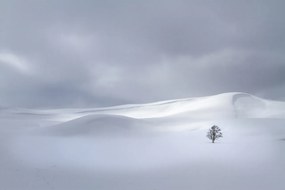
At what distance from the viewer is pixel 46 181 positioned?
56.6 feet

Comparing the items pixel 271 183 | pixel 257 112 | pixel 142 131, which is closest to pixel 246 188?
pixel 271 183

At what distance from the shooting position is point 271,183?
57.6 ft

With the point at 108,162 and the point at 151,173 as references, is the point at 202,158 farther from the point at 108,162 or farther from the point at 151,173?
the point at 108,162

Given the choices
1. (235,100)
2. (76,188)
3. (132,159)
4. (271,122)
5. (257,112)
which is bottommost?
(76,188)

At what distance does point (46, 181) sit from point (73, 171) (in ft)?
11.4

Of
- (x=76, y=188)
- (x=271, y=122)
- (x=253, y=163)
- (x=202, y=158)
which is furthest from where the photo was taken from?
A: (x=271, y=122)

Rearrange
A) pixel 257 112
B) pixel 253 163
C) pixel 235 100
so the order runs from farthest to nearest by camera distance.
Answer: pixel 235 100, pixel 257 112, pixel 253 163

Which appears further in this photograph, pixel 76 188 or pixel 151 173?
pixel 151 173

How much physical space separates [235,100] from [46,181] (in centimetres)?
9431

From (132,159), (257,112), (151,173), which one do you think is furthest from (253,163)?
(257,112)

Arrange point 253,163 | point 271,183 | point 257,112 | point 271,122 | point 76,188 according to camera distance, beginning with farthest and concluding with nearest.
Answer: point 257,112, point 271,122, point 253,163, point 271,183, point 76,188

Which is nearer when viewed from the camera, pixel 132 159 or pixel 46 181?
pixel 46 181

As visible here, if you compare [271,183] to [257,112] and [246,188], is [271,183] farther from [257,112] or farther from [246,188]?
[257,112]

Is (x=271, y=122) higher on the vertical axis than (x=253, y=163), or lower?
higher
